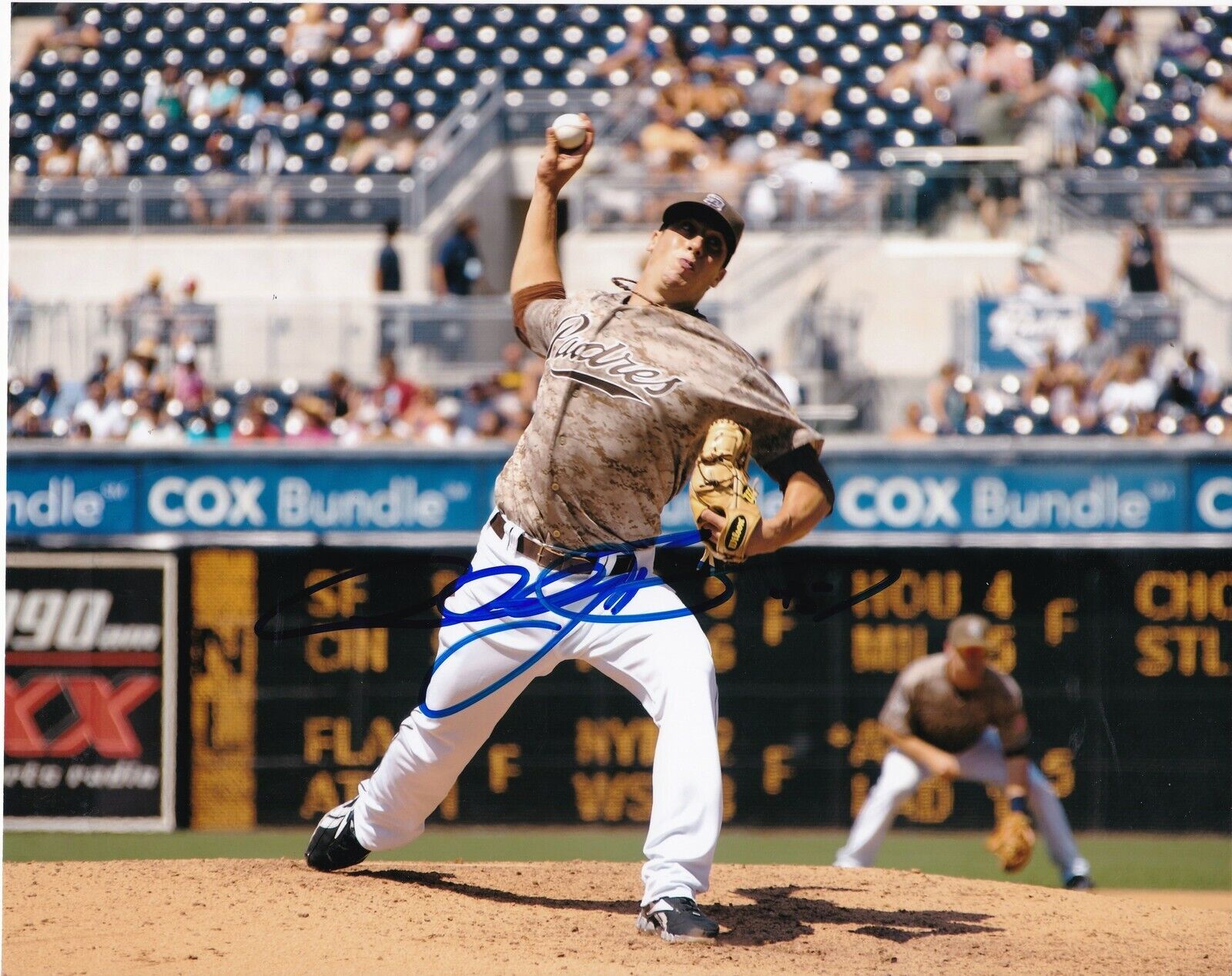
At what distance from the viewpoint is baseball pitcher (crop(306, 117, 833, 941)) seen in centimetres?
359

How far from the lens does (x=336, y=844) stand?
4293 millimetres

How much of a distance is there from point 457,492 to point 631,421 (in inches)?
200

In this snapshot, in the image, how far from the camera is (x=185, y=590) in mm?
7750

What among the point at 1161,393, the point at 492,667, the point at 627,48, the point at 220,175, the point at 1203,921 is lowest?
the point at 1203,921

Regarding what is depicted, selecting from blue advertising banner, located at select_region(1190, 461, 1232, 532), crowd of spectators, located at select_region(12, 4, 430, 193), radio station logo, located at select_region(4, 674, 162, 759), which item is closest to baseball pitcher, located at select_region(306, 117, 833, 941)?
radio station logo, located at select_region(4, 674, 162, 759)

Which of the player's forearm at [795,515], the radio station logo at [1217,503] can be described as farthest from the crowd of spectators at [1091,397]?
the player's forearm at [795,515]

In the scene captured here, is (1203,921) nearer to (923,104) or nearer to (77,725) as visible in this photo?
(77,725)

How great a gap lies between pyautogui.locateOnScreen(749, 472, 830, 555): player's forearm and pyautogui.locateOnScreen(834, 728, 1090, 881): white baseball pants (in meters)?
3.13

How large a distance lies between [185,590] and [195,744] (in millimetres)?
733

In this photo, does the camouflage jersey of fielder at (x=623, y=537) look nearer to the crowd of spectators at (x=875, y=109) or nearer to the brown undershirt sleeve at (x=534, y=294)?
the brown undershirt sleeve at (x=534, y=294)

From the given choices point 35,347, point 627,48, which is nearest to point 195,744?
point 35,347

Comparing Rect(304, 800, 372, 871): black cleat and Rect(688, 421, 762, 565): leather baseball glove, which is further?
Rect(304, 800, 372, 871): black cleat

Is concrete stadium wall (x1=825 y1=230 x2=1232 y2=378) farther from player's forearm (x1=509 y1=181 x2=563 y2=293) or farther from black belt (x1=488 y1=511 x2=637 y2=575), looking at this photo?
black belt (x1=488 y1=511 x2=637 y2=575)

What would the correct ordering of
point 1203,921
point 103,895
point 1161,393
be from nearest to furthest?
1. point 103,895
2. point 1203,921
3. point 1161,393
